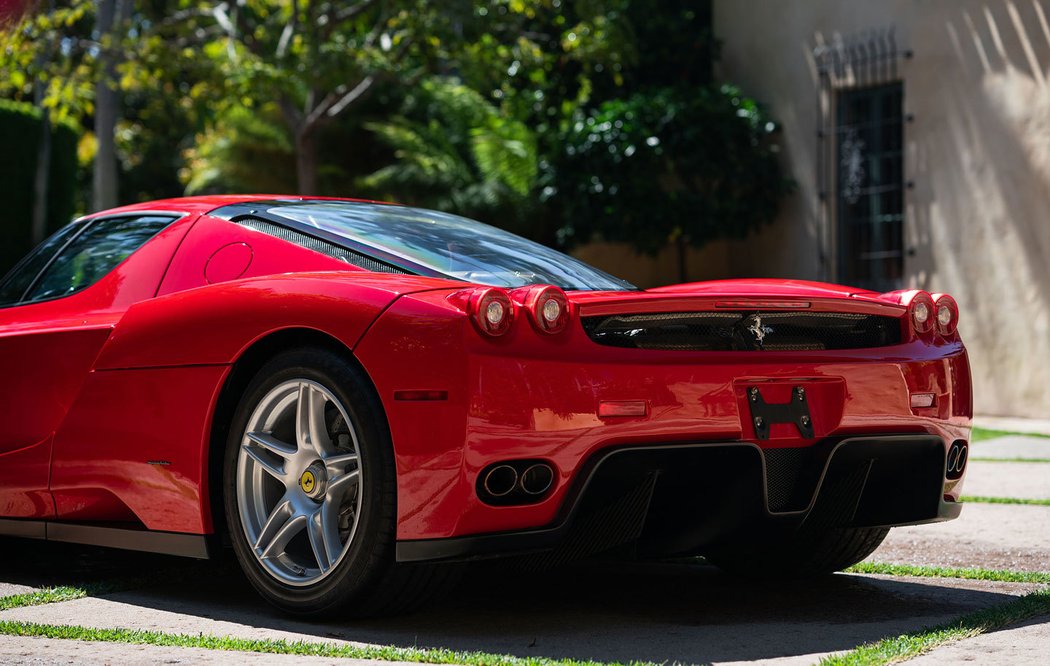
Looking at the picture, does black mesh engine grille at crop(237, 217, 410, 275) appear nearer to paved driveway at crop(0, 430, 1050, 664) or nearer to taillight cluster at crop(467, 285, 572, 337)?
taillight cluster at crop(467, 285, 572, 337)

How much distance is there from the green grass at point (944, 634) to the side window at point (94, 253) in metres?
2.59

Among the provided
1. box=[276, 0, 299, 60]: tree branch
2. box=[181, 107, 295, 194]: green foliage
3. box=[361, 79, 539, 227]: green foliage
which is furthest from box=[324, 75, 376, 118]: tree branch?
box=[181, 107, 295, 194]: green foliage

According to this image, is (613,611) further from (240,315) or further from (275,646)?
(240,315)

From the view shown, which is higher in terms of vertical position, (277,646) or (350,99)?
(350,99)

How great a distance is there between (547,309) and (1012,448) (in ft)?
19.8

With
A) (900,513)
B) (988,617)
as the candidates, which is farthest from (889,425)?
(988,617)

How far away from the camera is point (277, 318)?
3.93 m

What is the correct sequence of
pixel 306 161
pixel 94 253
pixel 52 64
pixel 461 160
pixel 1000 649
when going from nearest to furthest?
1. pixel 1000 649
2. pixel 94 253
3. pixel 52 64
4. pixel 306 161
5. pixel 461 160

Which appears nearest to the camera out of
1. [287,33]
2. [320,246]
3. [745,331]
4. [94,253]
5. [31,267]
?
[745,331]

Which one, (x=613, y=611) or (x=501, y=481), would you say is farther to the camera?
(x=613, y=611)

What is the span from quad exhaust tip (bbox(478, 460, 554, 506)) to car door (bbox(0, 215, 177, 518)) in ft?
5.10

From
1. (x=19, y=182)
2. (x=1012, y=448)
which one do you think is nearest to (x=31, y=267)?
(x=1012, y=448)

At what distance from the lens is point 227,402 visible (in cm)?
413

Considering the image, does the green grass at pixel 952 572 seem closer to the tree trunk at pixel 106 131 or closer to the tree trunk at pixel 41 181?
the tree trunk at pixel 106 131
